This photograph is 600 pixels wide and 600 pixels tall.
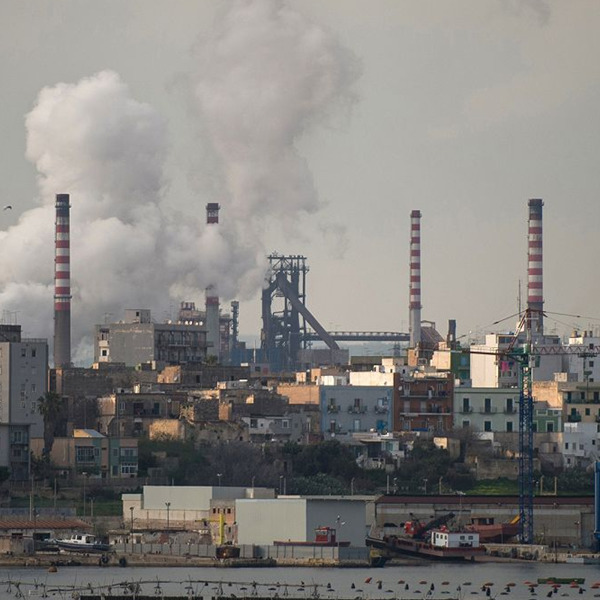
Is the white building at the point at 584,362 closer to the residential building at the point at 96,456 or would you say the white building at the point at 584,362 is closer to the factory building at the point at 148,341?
the factory building at the point at 148,341

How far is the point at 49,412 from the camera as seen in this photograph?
148m

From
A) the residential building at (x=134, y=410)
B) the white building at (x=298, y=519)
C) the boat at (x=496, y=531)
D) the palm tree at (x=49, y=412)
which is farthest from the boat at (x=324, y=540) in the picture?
the residential building at (x=134, y=410)

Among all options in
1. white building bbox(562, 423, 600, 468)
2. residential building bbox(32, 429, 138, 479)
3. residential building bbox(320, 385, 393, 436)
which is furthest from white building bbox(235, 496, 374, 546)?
residential building bbox(320, 385, 393, 436)

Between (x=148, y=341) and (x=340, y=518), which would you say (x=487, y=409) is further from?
(x=340, y=518)

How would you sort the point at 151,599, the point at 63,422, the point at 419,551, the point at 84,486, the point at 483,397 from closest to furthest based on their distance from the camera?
the point at 151,599 → the point at 419,551 → the point at 84,486 → the point at 63,422 → the point at 483,397

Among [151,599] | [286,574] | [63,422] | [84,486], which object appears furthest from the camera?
[63,422]

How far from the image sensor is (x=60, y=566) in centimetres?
12088

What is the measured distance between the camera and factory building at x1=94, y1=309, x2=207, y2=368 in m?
183

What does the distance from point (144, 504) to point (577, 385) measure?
40687mm

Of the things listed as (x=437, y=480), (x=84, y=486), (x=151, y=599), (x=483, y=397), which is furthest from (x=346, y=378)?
(x=151, y=599)

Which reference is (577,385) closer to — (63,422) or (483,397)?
(483,397)

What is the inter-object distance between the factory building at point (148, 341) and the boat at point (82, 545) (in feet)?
185

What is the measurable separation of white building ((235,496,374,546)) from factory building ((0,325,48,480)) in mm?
19455

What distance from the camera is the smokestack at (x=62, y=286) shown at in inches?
7249
